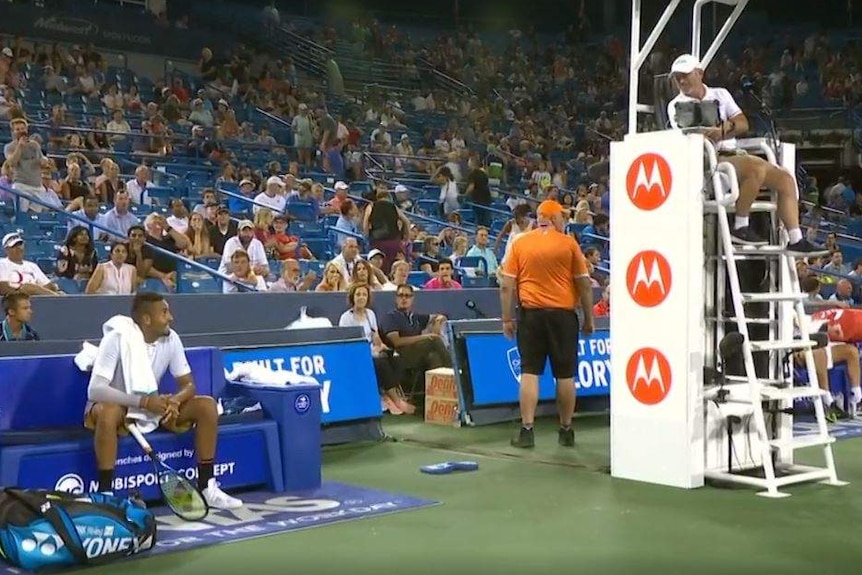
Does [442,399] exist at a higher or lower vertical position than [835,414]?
higher

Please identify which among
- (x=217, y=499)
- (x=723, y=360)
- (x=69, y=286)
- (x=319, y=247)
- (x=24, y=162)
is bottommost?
(x=217, y=499)

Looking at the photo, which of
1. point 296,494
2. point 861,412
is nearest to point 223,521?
point 296,494

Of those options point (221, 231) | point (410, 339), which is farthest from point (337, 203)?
point (410, 339)

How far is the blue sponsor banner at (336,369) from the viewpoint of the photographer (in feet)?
29.0

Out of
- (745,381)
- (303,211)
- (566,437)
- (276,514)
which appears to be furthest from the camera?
(303,211)

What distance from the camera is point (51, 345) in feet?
24.4

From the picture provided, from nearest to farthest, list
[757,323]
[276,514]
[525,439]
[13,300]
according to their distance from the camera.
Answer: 1. [276,514]
2. [757,323]
3. [13,300]
4. [525,439]

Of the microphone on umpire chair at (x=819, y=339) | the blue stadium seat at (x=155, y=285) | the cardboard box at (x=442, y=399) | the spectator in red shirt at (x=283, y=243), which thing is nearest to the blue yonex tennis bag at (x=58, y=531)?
the microphone on umpire chair at (x=819, y=339)

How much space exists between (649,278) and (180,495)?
3.30m

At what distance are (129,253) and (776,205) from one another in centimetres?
640

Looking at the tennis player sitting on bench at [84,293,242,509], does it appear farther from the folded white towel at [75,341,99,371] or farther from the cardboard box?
the cardboard box

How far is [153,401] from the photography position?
20.8 feet

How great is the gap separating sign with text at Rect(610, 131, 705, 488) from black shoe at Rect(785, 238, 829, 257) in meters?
0.63

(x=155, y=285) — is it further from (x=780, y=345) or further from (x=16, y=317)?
(x=780, y=345)
